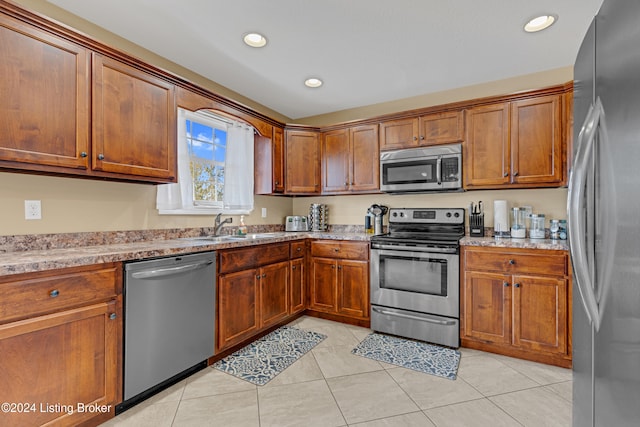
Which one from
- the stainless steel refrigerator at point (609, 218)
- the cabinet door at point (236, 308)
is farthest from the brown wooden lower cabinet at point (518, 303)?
the cabinet door at point (236, 308)

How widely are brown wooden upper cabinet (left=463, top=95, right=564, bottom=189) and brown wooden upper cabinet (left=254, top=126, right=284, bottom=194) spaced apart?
6.54 feet

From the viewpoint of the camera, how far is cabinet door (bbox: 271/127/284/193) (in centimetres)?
356

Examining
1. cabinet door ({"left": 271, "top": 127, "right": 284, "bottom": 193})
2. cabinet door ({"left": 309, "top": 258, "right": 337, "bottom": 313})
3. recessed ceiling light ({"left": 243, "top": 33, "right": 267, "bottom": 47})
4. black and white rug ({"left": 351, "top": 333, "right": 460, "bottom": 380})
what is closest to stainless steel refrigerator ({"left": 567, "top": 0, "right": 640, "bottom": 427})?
black and white rug ({"left": 351, "top": 333, "right": 460, "bottom": 380})

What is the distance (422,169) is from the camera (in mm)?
3152

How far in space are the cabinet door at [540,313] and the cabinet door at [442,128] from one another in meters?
1.43

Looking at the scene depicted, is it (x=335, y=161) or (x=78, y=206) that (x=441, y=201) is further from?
(x=78, y=206)

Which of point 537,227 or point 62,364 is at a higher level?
point 537,227

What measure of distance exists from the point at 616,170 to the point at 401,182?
2.45 metres

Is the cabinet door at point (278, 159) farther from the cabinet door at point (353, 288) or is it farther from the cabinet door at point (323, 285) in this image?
the cabinet door at point (353, 288)

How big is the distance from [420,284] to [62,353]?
8.40 ft

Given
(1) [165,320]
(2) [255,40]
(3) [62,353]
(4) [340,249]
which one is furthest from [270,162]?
(3) [62,353]

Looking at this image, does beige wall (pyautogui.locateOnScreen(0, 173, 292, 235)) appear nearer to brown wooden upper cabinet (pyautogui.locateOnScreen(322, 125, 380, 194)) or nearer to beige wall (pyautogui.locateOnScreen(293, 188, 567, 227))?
brown wooden upper cabinet (pyautogui.locateOnScreen(322, 125, 380, 194))

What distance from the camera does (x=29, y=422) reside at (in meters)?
1.42

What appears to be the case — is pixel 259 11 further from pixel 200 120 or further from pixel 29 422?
pixel 29 422
